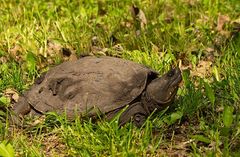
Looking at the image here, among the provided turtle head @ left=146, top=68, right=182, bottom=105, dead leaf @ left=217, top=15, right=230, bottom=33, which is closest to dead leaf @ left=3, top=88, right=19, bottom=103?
turtle head @ left=146, top=68, right=182, bottom=105

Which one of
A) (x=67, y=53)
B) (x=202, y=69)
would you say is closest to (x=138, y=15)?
(x=67, y=53)

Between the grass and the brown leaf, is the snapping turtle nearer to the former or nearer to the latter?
the grass

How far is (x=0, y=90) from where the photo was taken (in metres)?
4.28

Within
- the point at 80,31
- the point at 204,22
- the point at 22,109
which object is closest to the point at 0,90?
the point at 22,109

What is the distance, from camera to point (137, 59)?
454cm

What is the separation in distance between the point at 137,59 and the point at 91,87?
1060 millimetres

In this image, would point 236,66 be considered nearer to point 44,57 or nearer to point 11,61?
point 44,57

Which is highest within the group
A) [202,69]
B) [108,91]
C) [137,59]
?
[108,91]

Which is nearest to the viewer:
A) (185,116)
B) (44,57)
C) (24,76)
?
(185,116)

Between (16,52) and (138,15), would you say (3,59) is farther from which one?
(138,15)

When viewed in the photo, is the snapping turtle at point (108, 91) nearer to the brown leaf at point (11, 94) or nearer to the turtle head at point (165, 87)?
the turtle head at point (165, 87)

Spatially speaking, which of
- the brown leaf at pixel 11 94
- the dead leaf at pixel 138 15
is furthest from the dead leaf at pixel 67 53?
the dead leaf at pixel 138 15

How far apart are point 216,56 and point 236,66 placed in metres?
0.60

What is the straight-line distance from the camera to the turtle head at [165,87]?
11.3ft
